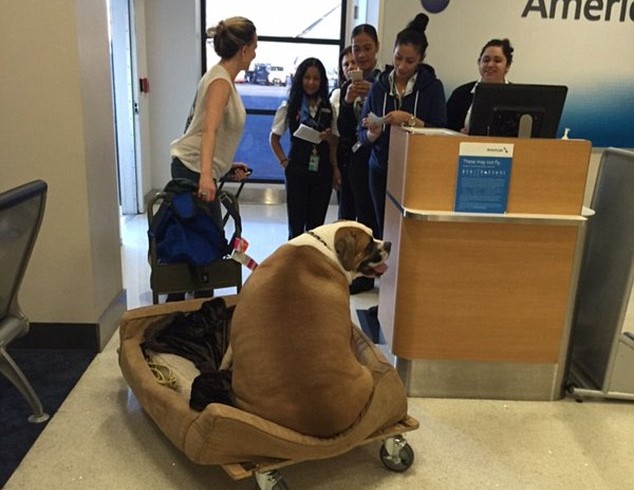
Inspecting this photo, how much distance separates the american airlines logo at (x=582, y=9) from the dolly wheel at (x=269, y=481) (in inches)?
165

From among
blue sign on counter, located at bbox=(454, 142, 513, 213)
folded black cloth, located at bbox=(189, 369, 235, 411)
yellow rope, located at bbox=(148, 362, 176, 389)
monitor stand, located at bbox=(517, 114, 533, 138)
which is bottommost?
yellow rope, located at bbox=(148, 362, 176, 389)

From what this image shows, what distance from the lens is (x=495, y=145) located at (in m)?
2.39

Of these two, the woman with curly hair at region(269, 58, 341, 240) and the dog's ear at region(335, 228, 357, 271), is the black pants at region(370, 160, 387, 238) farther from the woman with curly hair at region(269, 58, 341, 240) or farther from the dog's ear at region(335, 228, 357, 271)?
the dog's ear at region(335, 228, 357, 271)

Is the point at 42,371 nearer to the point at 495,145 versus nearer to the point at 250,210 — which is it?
the point at 495,145

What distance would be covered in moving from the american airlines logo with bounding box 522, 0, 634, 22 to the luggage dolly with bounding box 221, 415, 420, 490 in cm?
382

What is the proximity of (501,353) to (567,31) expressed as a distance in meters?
3.28

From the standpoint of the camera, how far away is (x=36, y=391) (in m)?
2.58

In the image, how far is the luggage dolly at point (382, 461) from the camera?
5.96ft

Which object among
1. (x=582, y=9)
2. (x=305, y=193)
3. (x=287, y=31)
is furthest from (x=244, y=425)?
(x=287, y=31)

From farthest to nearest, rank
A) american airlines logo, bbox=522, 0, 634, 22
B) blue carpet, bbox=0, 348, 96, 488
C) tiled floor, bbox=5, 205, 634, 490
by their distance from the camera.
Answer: american airlines logo, bbox=522, 0, 634, 22, blue carpet, bbox=0, 348, 96, 488, tiled floor, bbox=5, 205, 634, 490

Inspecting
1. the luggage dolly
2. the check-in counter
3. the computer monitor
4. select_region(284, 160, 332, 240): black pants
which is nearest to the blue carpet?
the luggage dolly

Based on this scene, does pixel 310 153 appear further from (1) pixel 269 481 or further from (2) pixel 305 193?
(1) pixel 269 481

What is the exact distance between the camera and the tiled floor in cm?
208

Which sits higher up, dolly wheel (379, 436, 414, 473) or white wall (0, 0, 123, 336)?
white wall (0, 0, 123, 336)
